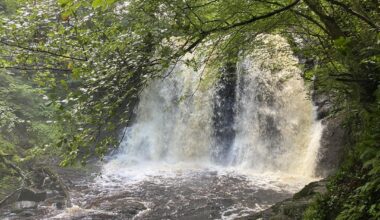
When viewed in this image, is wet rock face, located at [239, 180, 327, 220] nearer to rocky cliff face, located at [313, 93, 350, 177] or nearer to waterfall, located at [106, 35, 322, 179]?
rocky cliff face, located at [313, 93, 350, 177]

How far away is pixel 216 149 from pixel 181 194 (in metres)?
4.28

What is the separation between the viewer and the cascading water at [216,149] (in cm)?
1099

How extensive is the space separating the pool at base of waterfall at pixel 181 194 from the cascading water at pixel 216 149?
3 centimetres

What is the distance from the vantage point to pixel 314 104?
1326 centimetres

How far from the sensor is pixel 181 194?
466 inches

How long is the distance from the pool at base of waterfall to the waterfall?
949 millimetres

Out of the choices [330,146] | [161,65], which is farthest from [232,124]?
[161,65]

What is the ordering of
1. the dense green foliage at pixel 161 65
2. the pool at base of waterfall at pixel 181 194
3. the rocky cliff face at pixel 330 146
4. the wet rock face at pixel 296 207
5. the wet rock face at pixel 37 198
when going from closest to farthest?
the dense green foliage at pixel 161 65, the wet rock face at pixel 296 207, the pool at base of waterfall at pixel 181 194, the wet rock face at pixel 37 198, the rocky cliff face at pixel 330 146

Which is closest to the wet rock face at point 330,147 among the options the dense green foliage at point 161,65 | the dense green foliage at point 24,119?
the dense green foliage at point 161,65

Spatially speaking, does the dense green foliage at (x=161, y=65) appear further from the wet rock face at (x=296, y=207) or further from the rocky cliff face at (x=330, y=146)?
the rocky cliff face at (x=330, y=146)

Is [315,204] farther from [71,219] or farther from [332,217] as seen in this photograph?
[71,219]

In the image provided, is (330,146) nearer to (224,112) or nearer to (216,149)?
(216,149)

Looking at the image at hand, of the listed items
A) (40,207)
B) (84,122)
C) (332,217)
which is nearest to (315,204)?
(332,217)

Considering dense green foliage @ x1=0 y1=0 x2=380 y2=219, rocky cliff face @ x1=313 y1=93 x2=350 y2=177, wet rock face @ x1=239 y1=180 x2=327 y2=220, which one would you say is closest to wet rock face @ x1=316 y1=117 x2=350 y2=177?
rocky cliff face @ x1=313 y1=93 x2=350 y2=177
